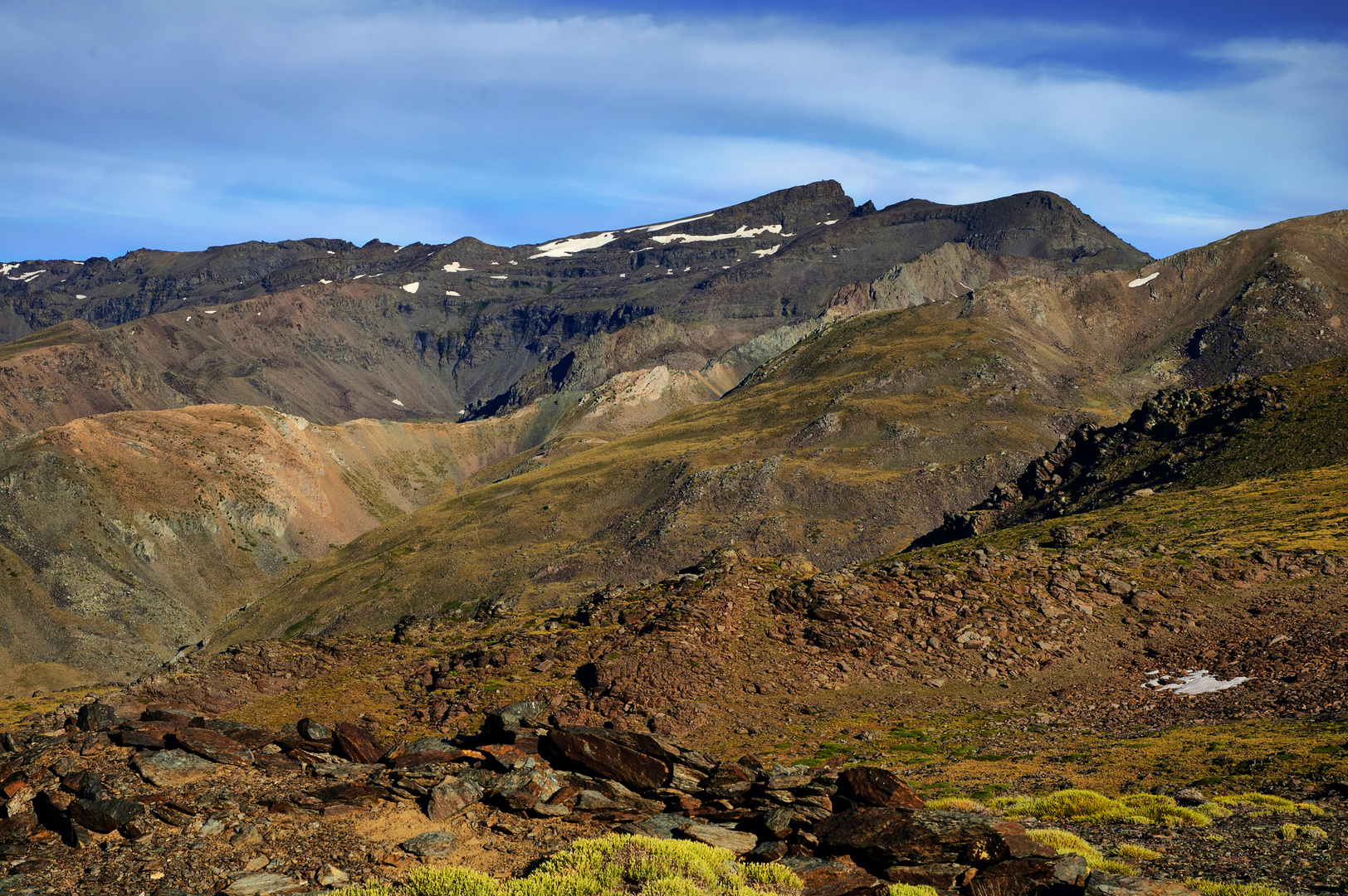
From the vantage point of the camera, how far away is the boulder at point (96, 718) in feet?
100

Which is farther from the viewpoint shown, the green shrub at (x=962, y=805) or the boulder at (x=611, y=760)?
the green shrub at (x=962, y=805)

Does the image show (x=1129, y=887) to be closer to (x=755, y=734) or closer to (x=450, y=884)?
(x=450, y=884)

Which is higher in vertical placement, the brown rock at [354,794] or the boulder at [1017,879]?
the brown rock at [354,794]

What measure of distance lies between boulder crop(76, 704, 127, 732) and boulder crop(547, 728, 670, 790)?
49.4ft

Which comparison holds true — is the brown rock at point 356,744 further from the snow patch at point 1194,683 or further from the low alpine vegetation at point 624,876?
the snow patch at point 1194,683

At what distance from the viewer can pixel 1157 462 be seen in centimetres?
11506

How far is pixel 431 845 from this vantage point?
2348cm

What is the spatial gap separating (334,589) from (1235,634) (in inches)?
5992

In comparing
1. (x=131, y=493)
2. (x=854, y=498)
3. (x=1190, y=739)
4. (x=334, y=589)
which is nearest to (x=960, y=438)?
(x=854, y=498)

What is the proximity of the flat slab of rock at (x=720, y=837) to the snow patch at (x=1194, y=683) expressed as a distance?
35.7 metres

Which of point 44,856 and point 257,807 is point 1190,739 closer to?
point 257,807

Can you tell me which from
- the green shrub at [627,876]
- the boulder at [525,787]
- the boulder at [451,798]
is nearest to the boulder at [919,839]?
the green shrub at [627,876]

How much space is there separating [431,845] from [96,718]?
1510 cm

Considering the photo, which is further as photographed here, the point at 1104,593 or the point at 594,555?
the point at 594,555
